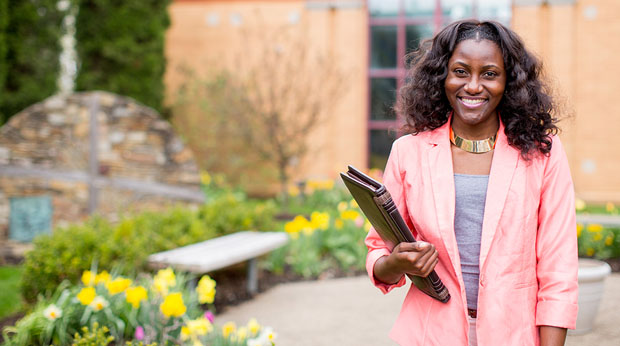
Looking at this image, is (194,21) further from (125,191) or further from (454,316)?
(454,316)

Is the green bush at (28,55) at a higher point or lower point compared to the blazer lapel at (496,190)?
higher

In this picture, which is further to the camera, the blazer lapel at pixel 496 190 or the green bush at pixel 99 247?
the green bush at pixel 99 247

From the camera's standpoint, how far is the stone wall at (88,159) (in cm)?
638

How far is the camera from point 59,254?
13.5ft

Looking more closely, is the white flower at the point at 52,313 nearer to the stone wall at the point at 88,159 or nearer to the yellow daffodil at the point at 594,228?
the stone wall at the point at 88,159

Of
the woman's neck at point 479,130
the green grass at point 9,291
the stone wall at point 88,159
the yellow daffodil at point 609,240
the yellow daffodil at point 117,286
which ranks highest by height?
the woman's neck at point 479,130

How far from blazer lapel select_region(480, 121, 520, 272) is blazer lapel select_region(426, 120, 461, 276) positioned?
0.29 feet

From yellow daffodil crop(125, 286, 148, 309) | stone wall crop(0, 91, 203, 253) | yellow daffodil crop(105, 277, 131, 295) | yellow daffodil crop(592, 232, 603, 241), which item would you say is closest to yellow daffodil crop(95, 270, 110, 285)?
yellow daffodil crop(105, 277, 131, 295)

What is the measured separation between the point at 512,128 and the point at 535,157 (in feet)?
0.41

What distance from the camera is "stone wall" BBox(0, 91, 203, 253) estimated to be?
20.9 feet

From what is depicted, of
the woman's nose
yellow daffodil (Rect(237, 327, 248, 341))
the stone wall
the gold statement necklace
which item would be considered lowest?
yellow daffodil (Rect(237, 327, 248, 341))

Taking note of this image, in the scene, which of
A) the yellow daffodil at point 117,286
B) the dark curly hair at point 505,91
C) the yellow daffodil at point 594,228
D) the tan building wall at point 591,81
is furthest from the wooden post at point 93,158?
the tan building wall at point 591,81

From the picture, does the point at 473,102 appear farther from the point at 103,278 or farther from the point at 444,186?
the point at 103,278

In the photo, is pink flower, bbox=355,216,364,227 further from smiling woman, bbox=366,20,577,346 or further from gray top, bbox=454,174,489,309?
gray top, bbox=454,174,489,309
